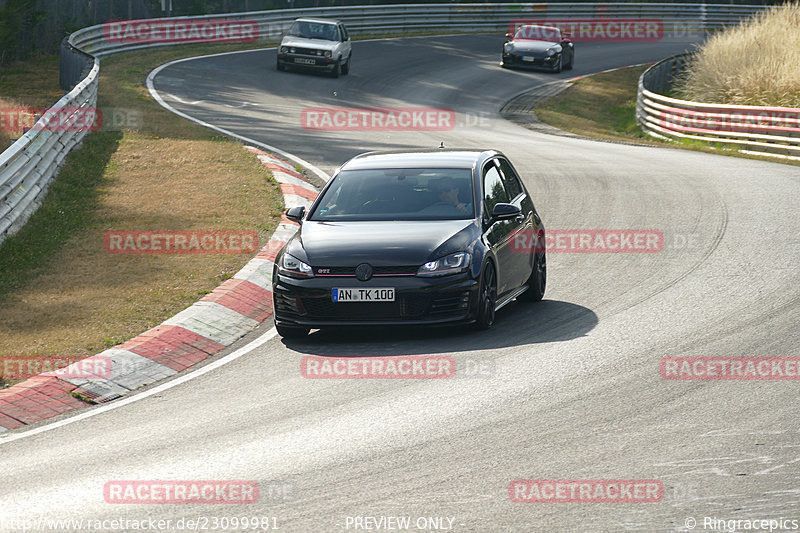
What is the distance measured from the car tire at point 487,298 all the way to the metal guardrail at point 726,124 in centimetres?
1570

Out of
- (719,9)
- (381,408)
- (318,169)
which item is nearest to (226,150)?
(318,169)

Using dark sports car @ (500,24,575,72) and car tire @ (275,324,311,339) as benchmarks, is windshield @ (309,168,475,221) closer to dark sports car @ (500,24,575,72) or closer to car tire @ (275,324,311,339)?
car tire @ (275,324,311,339)

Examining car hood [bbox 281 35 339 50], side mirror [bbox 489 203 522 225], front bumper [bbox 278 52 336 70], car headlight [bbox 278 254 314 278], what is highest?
side mirror [bbox 489 203 522 225]

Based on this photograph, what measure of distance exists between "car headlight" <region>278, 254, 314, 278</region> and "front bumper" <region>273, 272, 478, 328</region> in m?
0.06

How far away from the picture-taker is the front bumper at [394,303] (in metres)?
9.78

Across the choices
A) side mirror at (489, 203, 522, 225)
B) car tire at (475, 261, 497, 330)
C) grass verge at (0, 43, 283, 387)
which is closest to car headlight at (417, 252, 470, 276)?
car tire at (475, 261, 497, 330)

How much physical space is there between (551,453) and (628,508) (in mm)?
905

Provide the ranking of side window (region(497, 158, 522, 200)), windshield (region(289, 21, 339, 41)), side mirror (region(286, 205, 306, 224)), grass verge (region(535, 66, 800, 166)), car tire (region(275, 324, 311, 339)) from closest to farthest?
car tire (region(275, 324, 311, 339)) < side mirror (region(286, 205, 306, 224)) < side window (region(497, 158, 522, 200)) < grass verge (region(535, 66, 800, 166)) < windshield (region(289, 21, 339, 41))

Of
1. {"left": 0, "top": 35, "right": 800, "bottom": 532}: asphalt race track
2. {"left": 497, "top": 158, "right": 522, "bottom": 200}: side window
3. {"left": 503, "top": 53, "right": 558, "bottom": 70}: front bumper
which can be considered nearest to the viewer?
{"left": 0, "top": 35, "right": 800, "bottom": 532}: asphalt race track

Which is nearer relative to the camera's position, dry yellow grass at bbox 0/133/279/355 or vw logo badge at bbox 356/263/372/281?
vw logo badge at bbox 356/263/372/281

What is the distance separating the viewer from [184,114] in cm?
2634

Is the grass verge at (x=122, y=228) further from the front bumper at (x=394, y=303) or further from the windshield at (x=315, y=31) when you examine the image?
the windshield at (x=315, y=31)

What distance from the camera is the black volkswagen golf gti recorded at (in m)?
9.83

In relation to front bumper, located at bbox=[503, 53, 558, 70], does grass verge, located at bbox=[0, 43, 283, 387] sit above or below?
above
